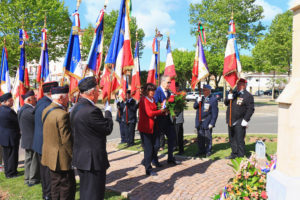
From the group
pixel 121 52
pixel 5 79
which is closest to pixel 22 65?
pixel 5 79

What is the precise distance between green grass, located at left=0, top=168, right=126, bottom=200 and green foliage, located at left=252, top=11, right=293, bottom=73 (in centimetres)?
3167

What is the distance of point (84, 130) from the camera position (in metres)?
3.53

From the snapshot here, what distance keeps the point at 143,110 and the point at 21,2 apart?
71.8ft

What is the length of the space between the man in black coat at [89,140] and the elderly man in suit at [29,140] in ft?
8.26

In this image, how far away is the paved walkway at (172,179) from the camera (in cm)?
488

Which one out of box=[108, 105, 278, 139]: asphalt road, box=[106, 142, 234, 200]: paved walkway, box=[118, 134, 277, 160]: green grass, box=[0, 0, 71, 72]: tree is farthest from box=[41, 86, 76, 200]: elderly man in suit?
box=[0, 0, 71, 72]: tree

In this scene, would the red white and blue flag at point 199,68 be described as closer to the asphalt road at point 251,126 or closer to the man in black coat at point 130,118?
the asphalt road at point 251,126

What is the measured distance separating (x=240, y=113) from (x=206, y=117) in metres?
1.06

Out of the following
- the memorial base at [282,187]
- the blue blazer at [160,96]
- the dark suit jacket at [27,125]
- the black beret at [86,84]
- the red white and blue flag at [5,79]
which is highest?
the red white and blue flag at [5,79]

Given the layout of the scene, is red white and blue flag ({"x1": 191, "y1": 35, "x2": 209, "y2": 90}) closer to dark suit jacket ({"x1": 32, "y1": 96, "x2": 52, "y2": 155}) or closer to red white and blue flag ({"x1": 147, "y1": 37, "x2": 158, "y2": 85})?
red white and blue flag ({"x1": 147, "y1": 37, "x2": 158, "y2": 85})

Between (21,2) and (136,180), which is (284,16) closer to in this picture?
(21,2)

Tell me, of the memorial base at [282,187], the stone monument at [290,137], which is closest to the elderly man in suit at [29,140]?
the memorial base at [282,187]

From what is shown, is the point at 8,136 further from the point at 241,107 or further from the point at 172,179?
the point at 241,107

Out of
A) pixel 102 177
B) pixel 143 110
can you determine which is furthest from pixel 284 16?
pixel 102 177
